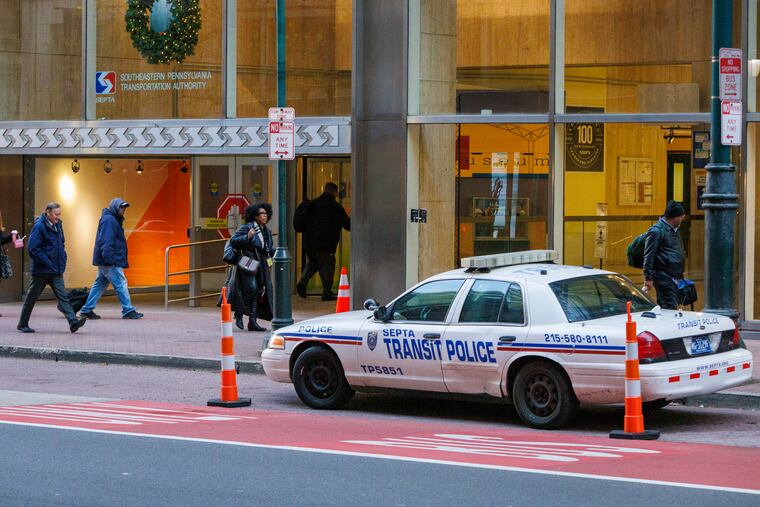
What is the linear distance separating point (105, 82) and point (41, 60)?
4.83 feet

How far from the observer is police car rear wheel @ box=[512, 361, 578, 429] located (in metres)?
10.2

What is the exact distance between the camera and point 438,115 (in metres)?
18.1

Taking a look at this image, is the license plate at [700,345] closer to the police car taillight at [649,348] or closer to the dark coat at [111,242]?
the police car taillight at [649,348]

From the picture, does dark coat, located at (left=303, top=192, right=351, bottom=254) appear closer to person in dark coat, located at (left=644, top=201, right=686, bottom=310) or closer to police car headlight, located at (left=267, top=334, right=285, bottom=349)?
person in dark coat, located at (left=644, top=201, right=686, bottom=310)

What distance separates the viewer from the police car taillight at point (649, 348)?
32.4 feet

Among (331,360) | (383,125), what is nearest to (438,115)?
(383,125)

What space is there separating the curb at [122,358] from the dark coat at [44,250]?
150 centimetres

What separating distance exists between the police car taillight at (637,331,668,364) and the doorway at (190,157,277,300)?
11918 mm

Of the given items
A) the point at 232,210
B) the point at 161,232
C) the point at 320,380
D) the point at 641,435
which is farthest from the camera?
the point at 161,232

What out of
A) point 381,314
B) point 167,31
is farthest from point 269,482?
point 167,31

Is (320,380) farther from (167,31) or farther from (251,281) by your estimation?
(167,31)

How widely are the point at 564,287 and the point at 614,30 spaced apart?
7.66 m

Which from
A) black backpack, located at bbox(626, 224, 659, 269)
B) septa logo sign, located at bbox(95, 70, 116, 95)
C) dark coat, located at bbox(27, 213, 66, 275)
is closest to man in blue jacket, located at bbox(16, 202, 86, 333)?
dark coat, located at bbox(27, 213, 66, 275)

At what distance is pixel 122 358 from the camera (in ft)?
50.0
